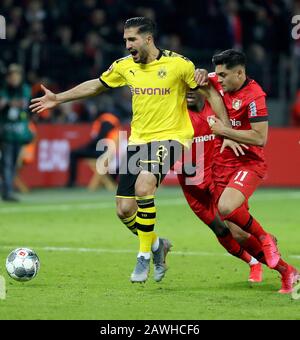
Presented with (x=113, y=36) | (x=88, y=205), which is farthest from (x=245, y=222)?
(x=113, y=36)

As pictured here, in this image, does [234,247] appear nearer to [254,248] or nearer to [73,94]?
[254,248]

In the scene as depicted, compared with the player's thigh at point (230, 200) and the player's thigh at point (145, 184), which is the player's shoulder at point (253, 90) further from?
the player's thigh at point (145, 184)

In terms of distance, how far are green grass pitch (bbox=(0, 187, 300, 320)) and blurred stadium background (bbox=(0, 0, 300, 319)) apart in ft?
0.06

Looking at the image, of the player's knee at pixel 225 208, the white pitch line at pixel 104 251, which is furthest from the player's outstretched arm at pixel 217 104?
the white pitch line at pixel 104 251

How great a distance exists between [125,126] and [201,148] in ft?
38.0

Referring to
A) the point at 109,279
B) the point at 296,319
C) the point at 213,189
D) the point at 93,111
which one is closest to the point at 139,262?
the point at 109,279

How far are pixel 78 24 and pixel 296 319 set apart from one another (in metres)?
16.4

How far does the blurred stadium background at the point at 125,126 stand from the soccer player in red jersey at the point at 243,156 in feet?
1.48

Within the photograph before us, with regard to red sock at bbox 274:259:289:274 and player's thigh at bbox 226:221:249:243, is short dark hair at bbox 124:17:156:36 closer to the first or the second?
player's thigh at bbox 226:221:249:243

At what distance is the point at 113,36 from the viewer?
23.7m

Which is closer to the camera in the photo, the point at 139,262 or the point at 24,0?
the point at 139,262

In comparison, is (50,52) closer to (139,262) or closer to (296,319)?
(139,262)

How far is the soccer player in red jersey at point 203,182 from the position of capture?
10344 millimetres

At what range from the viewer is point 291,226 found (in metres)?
15.4
